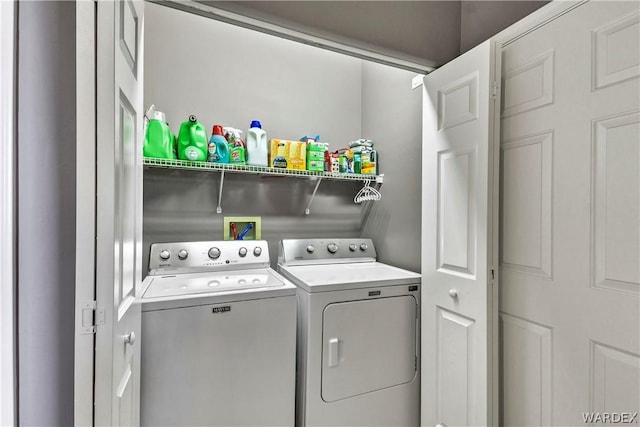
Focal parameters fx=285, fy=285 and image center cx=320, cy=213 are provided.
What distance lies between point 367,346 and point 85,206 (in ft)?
4.97

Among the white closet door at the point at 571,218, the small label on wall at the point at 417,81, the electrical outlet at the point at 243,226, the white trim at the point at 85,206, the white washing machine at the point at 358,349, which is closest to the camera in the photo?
the white trim at the point at 85,206

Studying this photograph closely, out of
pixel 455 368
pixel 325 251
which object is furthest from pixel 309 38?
pixel 455 368

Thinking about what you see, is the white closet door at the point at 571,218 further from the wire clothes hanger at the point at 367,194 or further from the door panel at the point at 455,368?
the wire clothes hanger at the point at 367,194

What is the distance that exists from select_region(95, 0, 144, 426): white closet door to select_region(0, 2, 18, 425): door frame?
0.25m

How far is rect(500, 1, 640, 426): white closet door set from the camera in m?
0.95

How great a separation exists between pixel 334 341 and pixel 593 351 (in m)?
1.09

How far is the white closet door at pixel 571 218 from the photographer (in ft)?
3.13

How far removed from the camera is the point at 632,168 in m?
0.94

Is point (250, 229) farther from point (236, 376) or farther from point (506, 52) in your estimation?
point (506, 52)

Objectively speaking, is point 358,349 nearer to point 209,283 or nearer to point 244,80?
point 209,283

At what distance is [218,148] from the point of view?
6.03ft

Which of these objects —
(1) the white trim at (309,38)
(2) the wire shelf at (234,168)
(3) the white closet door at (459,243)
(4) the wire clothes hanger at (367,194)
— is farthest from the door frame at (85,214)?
(4) the wire clothes hanger at (367,194)

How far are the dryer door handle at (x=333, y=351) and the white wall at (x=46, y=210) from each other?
1.10 metres

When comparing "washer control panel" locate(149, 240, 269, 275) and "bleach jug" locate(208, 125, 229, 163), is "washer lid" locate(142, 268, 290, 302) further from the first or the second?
"bleach jug" locate(208, 125, 229, 163)
